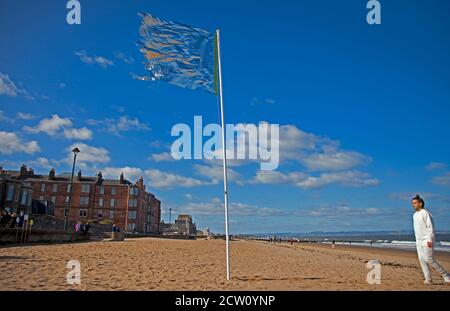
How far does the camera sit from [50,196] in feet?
275

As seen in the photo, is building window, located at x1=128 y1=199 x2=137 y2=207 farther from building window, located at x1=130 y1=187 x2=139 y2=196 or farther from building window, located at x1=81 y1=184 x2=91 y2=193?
building window, located at x1=81 y1=184 x2=91 y2=193

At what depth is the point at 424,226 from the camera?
9031mm

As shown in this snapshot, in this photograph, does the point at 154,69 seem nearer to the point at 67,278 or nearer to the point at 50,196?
the point at 67,278

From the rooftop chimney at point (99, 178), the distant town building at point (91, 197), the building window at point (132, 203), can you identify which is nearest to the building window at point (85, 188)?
the distant town building at point (91, 197)

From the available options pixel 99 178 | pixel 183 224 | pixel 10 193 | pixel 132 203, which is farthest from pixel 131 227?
pixel 183 224

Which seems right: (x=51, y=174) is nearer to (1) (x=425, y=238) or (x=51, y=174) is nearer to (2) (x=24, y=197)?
(2) (x=24, y=197)

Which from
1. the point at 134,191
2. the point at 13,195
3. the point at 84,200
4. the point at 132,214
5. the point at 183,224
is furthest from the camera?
the point at 183,224

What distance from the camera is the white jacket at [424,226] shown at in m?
8.94

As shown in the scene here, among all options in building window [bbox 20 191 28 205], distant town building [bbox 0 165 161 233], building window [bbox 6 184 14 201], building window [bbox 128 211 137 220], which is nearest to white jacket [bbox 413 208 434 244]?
building window [bbox 6 184 14 201]

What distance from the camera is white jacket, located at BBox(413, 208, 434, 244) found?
894 centimetres

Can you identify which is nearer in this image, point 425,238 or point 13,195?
point 425,238

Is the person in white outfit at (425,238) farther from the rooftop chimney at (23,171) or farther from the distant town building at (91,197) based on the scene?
the rooftop chimney at (23,171)

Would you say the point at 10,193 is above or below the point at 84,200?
below
